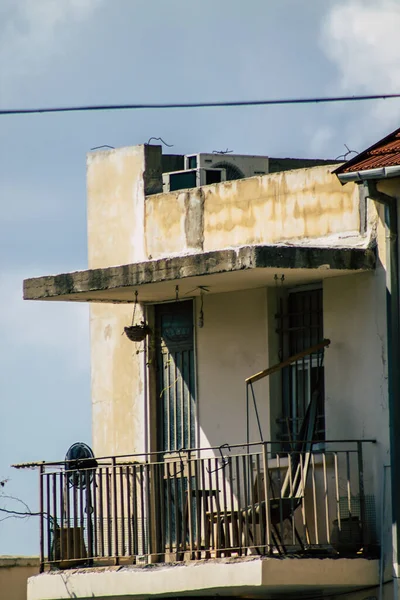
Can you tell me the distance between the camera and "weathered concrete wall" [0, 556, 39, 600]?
22.0 m

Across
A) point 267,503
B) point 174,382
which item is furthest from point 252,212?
point 267,503

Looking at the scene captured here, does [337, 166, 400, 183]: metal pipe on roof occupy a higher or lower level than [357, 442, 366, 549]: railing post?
higher

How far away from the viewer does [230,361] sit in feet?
56.2

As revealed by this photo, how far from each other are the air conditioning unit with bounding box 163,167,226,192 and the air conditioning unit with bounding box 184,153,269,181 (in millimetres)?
199

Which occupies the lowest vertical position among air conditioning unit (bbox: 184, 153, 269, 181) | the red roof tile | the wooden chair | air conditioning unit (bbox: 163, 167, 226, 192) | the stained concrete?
the wooden chair

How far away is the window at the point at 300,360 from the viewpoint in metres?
16.2

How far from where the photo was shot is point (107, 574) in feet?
54.4

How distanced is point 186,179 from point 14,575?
6595 millimetres

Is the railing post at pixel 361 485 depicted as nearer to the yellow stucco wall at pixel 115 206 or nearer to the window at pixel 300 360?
the window at pixel 300 360

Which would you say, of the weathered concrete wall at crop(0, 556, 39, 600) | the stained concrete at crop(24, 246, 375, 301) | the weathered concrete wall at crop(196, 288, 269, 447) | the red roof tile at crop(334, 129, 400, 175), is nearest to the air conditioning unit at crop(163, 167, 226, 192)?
the weathered concrete wall at crop(196, 288, 269, 447)

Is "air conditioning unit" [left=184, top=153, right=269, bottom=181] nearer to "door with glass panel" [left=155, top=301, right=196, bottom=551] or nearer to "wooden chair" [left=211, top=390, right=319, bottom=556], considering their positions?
"door with glass panel" [left=155, top=301, right=196, bottom=551]

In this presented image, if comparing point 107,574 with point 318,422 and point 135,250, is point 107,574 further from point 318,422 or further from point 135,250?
point 135,250

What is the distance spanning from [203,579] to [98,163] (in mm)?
5595

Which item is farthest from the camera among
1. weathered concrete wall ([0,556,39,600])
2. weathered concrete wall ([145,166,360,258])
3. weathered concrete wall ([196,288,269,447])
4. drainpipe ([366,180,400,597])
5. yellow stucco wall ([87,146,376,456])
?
weathered concrete wall ([0,556,39,600])
